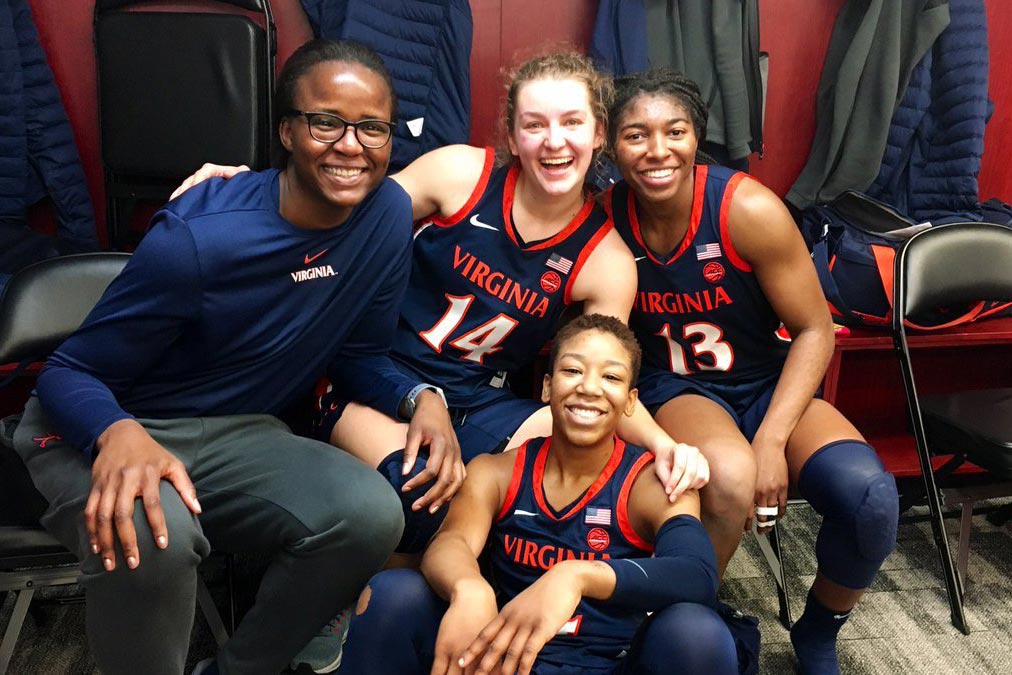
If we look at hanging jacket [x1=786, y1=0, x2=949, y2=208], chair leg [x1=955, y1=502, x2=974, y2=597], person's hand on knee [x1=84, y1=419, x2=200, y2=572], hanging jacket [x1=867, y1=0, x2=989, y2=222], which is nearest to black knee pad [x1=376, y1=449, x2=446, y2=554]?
person's hand on knee [x1=84, y1=419, x2=200, y2=572]

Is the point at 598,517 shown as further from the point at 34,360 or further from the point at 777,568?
the point at 34,360

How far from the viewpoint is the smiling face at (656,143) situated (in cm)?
169

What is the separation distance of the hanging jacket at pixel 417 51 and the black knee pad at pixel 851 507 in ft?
4.41

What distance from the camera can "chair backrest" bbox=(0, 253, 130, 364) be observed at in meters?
1.67

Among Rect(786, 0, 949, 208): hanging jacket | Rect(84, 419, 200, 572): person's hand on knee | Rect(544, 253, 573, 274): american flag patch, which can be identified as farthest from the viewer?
Rect(786, 0, 949, 208): hanging jacket

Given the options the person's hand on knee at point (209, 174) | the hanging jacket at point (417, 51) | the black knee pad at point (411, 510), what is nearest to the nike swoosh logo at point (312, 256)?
the person's hand on knee at point (209, 174)

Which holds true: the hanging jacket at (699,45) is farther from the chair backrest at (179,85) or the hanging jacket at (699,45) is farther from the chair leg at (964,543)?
the chair leg at (964,543)

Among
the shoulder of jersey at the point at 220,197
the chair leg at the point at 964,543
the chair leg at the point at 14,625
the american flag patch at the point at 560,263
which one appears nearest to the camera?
the shoulder of jersey at the point at 220,197

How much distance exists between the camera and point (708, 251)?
1.77 m

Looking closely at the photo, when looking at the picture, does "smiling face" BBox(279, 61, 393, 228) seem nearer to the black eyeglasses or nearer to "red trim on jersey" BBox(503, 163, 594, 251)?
the black eyeglasses

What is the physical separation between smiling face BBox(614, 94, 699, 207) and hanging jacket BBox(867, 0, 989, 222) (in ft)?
4.13

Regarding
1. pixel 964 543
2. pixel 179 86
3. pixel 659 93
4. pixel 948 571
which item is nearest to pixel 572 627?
pixel 659 93

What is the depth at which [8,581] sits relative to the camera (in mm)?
1514

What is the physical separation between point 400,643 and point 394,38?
5.41ft
